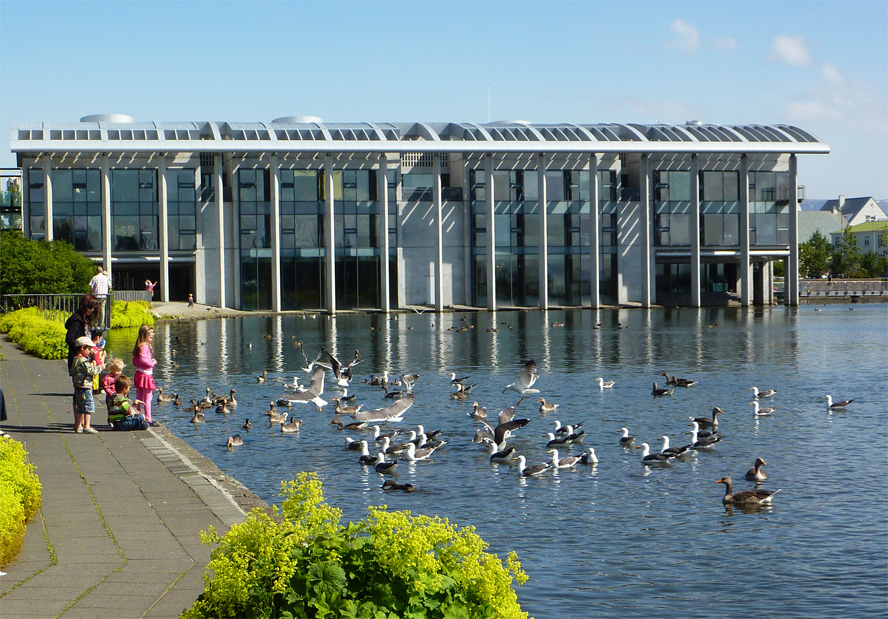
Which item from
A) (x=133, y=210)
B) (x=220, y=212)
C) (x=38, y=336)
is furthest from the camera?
(x=220, y=212)

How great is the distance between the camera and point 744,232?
79.3 m

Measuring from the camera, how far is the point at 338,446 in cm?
2058

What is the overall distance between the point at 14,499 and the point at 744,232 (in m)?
75.9

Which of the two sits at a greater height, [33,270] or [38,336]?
[33,270]

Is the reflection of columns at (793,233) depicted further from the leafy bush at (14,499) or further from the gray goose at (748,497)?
the leafy bush at (14,499)

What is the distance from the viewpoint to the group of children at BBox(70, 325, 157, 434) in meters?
16.8

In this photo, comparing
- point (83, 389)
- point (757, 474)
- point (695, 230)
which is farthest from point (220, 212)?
point (757, 474)

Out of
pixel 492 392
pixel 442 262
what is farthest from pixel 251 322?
pixel 492 392

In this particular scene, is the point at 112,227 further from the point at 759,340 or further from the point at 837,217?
the point at 837,217

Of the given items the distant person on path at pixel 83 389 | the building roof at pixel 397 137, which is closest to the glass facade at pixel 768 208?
the building roof at pixel 397 137

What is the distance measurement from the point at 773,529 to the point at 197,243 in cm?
6354

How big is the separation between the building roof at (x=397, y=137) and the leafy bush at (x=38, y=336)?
100 ft

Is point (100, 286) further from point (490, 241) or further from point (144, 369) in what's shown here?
point (490, 241)

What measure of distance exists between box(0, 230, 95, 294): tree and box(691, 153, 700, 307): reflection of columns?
46851 mm
